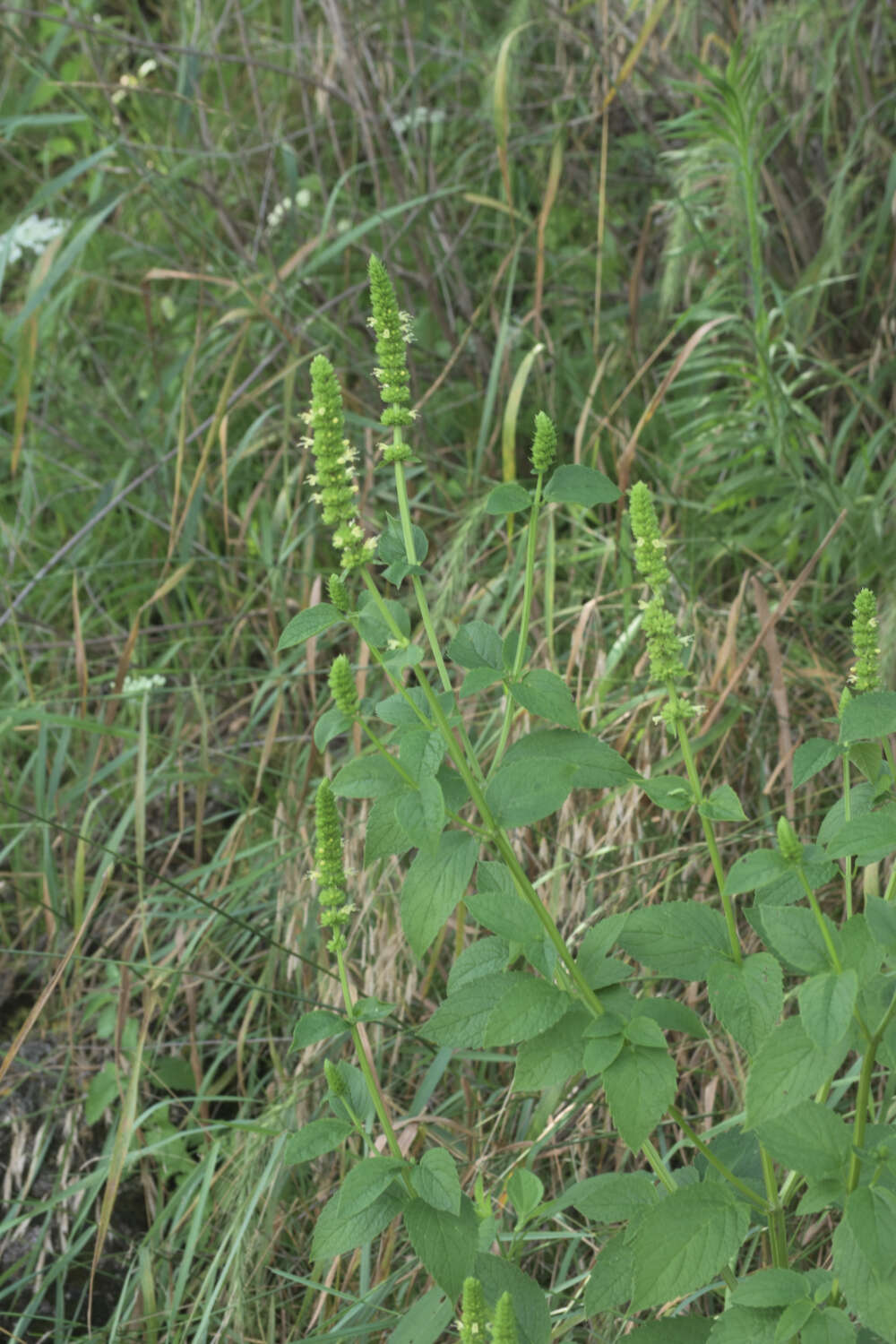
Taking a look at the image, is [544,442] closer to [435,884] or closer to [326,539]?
[435,884]

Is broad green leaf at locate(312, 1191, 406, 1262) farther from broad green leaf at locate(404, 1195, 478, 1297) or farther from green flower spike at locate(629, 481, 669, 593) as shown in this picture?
green flower spike at locate(629, 481, 669, 593)

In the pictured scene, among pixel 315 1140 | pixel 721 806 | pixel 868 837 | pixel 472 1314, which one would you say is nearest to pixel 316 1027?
pixel 315 1140

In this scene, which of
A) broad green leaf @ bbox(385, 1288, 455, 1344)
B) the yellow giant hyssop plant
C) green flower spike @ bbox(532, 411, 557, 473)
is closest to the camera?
the yellow giant hyssop plant

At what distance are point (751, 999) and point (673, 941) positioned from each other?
0.09 m

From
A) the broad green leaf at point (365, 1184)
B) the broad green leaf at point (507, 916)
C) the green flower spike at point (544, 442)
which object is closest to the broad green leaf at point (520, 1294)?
the broad green leaf at point (365, 1184)

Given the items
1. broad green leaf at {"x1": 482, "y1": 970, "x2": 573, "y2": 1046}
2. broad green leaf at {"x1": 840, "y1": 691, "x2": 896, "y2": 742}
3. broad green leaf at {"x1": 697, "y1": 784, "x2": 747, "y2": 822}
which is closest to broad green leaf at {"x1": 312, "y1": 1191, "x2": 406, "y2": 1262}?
broad green leaf at {"x1": 482, "y1": 970, "x2": 573, "y2": 1046}

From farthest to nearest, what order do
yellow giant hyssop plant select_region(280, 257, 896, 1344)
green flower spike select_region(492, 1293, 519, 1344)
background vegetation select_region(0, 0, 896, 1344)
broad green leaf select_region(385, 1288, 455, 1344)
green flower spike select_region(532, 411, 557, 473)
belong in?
background vegetation select_region(0, 0, 896, 1344), broad green leaf select_region(385, 1288, 455, 1344), green flower spike select_region(532, 411, 557, 473), yellow giant hyssop plant select_region(280, 257, 896, 1344), green flower spike select_region(492, 1293, 519, 1344)

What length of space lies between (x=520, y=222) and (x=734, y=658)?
1413mm

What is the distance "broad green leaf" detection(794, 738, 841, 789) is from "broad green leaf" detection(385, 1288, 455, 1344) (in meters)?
0.57

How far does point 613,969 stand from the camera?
1080 mm

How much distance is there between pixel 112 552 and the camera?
2.86m

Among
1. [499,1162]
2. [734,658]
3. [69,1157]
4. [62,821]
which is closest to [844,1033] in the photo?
[499,1162]

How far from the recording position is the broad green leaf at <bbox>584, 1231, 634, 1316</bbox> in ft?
3.64

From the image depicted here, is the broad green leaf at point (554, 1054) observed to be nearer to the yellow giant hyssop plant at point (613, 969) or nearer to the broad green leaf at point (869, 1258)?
the yellow giant hyssop plant at point (613, 969)
